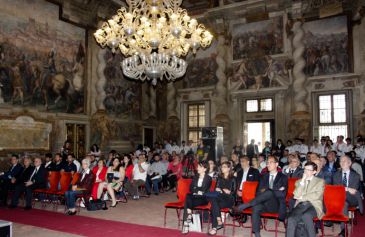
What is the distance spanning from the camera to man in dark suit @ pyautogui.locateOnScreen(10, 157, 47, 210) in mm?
8812

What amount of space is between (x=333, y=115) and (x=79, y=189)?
44.2 feet

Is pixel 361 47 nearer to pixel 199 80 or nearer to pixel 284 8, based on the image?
pixel 284 8

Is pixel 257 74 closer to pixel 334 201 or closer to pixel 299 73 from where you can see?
pixel 299 73

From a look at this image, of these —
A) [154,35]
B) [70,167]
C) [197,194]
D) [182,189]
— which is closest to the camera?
[197,194]

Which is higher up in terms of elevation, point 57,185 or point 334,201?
point 334,201

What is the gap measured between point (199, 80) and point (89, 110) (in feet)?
22.9

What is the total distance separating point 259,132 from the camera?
19203mm

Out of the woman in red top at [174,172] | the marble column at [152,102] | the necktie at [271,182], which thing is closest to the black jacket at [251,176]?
the necktie at [271,182]

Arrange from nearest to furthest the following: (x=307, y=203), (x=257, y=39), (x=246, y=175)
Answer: (x=307, y=203)
(x=246, y=175)
(x=257, y=39)

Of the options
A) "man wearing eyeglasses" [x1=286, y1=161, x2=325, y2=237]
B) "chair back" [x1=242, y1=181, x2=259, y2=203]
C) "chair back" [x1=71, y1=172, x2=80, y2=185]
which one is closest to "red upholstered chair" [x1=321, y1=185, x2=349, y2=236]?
"man wearing eyeglasses" [x1=286, y1=161, x2=325, y2=237]

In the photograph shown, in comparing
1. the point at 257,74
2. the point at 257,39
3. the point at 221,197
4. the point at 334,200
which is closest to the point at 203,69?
the point at 257,74

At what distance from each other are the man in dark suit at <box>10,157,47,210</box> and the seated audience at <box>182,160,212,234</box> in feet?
15.1

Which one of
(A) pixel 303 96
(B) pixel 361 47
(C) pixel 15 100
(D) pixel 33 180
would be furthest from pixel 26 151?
(B) pixel 361 47

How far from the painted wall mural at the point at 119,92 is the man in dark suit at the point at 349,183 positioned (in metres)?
13.2
